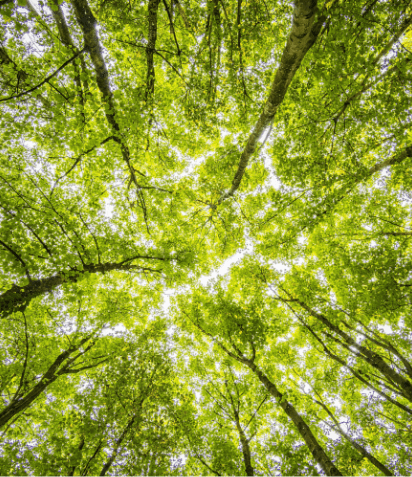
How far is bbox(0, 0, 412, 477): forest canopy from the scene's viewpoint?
193 inches

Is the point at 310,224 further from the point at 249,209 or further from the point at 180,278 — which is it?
the point at 180,278

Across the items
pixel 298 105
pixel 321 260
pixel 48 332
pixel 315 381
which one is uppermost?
pixel 298 105

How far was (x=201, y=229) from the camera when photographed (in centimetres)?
941

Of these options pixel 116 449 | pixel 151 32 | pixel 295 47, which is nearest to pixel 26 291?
pixel 116 449

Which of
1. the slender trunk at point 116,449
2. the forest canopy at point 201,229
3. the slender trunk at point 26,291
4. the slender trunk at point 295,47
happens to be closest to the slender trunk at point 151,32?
the forest canopy at point 201,229

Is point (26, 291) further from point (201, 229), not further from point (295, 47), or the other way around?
point (295, 47)

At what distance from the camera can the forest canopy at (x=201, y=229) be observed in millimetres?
4914

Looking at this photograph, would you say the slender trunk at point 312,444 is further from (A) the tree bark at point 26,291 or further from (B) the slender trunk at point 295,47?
(B) the slender trunk at point 295,47

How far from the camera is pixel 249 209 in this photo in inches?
377

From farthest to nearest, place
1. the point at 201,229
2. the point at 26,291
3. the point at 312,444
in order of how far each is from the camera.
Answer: the point at 201,229, the point at 312,444, the point at 26,291

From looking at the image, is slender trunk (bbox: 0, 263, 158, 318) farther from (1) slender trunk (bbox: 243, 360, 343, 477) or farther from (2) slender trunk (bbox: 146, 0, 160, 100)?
(1) slender trunk (bbox: 243, 360, 343, 477)

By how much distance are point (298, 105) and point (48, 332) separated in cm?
1257

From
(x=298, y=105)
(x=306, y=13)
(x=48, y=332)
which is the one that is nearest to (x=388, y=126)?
(x=298, y=105)

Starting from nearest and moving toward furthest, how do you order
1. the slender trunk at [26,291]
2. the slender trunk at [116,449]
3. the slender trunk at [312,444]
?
1. the slender trunk at [26,291]
2. the slender trunk at [312,444]
3. the slender trunk at [116,449]
